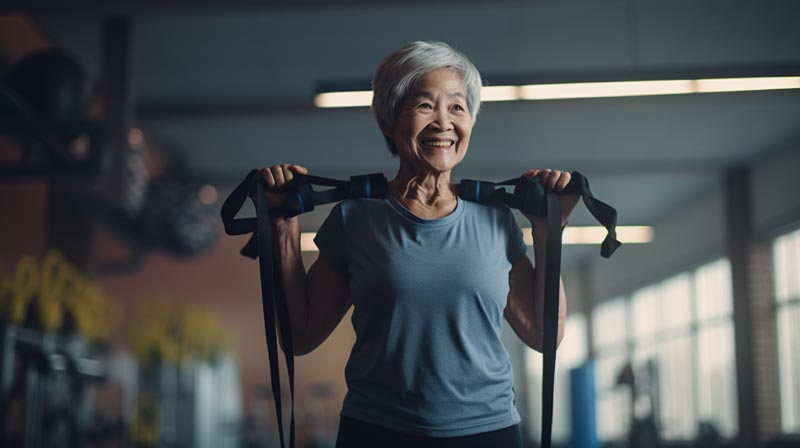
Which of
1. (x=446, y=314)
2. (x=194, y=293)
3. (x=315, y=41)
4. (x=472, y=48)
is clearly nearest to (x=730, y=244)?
(x=472, y=48)

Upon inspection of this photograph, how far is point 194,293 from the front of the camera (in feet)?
41.7

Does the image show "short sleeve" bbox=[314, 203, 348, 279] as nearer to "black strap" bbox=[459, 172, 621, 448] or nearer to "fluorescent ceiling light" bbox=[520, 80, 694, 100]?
"black strap" bbox=[459, 172, 621, 448]

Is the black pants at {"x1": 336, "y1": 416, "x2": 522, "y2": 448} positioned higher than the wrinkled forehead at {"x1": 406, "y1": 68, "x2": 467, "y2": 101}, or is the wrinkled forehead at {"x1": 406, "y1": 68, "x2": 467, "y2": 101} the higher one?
the wrinkled forehead at {"x1": 406, "y1": 68, "x2": 467, "y2": 101}

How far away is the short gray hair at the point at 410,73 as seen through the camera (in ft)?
4.55

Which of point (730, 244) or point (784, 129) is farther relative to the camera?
point (730, 244)

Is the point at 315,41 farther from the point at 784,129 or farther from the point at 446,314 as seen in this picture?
the point at 446,314

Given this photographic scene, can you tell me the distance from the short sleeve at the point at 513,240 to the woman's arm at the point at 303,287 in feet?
0.83

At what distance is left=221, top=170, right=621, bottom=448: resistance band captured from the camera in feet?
4.52

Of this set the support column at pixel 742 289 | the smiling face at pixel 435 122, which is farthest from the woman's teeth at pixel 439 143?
the support column at pixel 742 289

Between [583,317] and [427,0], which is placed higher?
[427,0]

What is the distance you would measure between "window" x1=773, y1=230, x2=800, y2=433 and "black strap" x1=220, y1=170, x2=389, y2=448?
899 centimetres

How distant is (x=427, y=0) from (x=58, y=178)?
2.45 metres

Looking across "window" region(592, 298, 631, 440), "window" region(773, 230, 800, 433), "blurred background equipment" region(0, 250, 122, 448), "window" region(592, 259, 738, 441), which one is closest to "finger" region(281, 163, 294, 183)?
"blurred background equipment" region(0, 250, 122, 448)

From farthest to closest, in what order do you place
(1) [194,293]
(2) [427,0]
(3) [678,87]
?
Result: 1. (1) [194,293]
2. (2) [427,0]
3. (3) [678,87]
